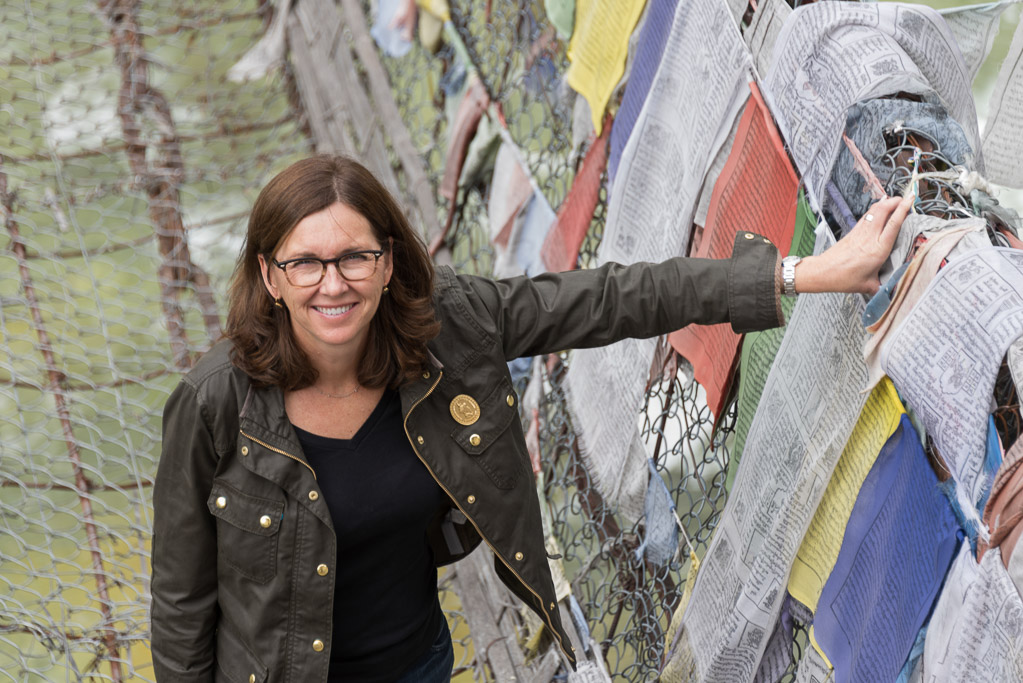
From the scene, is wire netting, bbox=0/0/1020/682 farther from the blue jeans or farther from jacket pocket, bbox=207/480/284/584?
jacket pocket, bbox=207/480/284/584

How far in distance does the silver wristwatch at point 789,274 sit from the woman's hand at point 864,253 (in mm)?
36

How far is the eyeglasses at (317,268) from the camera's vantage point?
1470 mm

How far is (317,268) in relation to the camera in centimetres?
147

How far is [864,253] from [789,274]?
0.11m

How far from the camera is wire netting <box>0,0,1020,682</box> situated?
2.46 meters

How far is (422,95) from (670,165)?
214 cm

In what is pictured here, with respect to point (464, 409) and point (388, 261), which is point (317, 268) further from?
point (464, 409)

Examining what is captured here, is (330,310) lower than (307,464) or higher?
higher

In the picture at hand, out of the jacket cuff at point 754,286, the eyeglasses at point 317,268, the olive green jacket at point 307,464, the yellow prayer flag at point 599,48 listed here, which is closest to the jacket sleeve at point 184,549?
the olive green jacket at point 307,464

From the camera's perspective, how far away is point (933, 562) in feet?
4.25

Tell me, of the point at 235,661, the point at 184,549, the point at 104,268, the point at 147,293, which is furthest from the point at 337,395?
the point at 104,268

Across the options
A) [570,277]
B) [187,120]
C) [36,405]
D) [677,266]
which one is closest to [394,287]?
[570,277]

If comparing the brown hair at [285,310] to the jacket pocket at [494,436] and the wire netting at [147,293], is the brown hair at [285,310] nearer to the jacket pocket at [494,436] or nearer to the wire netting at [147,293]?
the jacket pocket at [494,436]

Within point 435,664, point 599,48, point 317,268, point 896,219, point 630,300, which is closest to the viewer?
point 896,219
